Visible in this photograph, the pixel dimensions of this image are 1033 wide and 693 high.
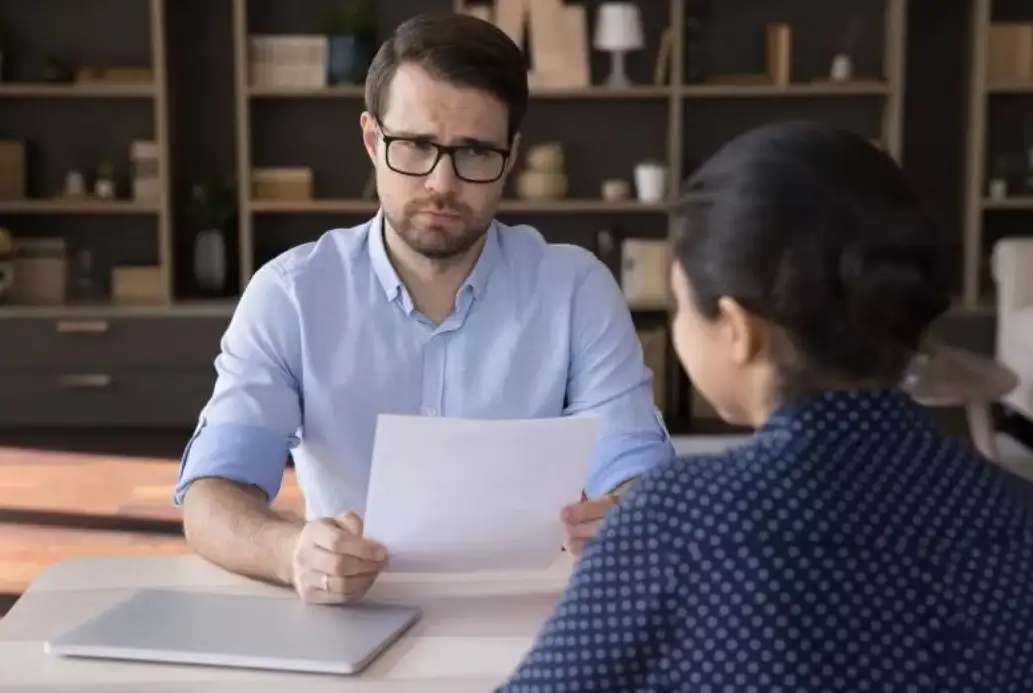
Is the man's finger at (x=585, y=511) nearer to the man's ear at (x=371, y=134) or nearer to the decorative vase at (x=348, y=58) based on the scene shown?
the man's ear at (x=371, y=134)

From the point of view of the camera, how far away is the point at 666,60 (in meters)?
4.68

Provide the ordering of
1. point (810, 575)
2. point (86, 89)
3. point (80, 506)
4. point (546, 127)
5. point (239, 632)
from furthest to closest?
point (546, 127) < point (86, 89) < point (80, 506) < point (239, 632) < point (810, 575)

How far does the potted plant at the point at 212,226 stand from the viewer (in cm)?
476

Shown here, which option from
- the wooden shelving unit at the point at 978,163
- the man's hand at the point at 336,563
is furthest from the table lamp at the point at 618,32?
the man's hand at the point at 336,563

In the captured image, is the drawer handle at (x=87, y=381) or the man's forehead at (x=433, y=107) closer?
the man's forehead at (x=433, y=107)

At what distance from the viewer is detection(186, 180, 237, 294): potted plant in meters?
4.76

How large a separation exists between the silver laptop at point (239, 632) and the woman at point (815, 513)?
0.33 meters

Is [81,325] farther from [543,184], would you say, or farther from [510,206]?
[543,184]

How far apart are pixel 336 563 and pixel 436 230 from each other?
0.56m

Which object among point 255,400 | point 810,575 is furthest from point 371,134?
point 810,575

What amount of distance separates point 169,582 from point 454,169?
0.61 m

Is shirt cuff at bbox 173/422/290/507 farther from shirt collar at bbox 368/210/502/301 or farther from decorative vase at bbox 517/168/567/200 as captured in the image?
decorative vase at bbox 517/168/567/200

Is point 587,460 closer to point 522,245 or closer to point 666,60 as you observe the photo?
point 522,245

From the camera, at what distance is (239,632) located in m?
1.14
